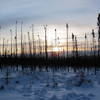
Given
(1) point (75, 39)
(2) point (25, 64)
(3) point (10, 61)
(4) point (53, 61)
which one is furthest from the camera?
(1) point (75, 39)

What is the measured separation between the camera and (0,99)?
19.7ft

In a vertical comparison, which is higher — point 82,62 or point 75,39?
point 75,39

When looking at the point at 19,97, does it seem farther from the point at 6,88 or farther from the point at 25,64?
the point at 25,64

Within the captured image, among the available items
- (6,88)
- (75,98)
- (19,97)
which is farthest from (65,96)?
(6,88)

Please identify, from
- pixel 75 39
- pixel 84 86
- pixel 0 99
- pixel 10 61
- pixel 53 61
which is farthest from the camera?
pixel 75 39

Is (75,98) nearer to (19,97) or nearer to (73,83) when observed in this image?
(19,97)

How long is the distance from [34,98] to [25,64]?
12568 mm

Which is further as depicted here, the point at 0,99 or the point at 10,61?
the point at 10,61

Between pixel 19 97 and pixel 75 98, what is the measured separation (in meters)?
1.50

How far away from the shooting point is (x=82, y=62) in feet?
65.8

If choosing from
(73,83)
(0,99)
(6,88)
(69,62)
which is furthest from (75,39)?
(0,99)

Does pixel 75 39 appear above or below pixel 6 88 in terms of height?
above

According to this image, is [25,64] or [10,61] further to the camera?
[10,61]

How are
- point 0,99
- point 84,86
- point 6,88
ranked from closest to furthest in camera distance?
point 0,99 < point 6,88 < point 84,86
